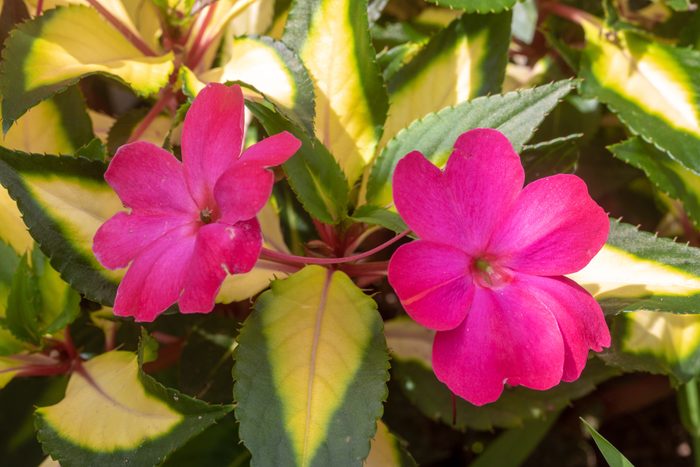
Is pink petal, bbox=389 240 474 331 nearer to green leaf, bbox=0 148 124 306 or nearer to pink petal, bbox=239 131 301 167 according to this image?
pink petal, bbox=239 131 301 167

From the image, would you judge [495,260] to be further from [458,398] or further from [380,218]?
[458,398]

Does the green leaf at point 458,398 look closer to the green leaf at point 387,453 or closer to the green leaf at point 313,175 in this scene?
the green leaf at point 387,453

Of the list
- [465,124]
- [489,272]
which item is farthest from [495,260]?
[465,124]

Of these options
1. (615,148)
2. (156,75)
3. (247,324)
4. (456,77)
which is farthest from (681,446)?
(156,75)

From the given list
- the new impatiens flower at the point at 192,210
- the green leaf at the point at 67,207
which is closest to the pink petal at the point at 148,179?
the new impatiens flower at the point at 192,210

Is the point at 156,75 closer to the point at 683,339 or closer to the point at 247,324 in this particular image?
the point at 247,324

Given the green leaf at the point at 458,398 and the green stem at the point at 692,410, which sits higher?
the green leaf at the point at 458,398
